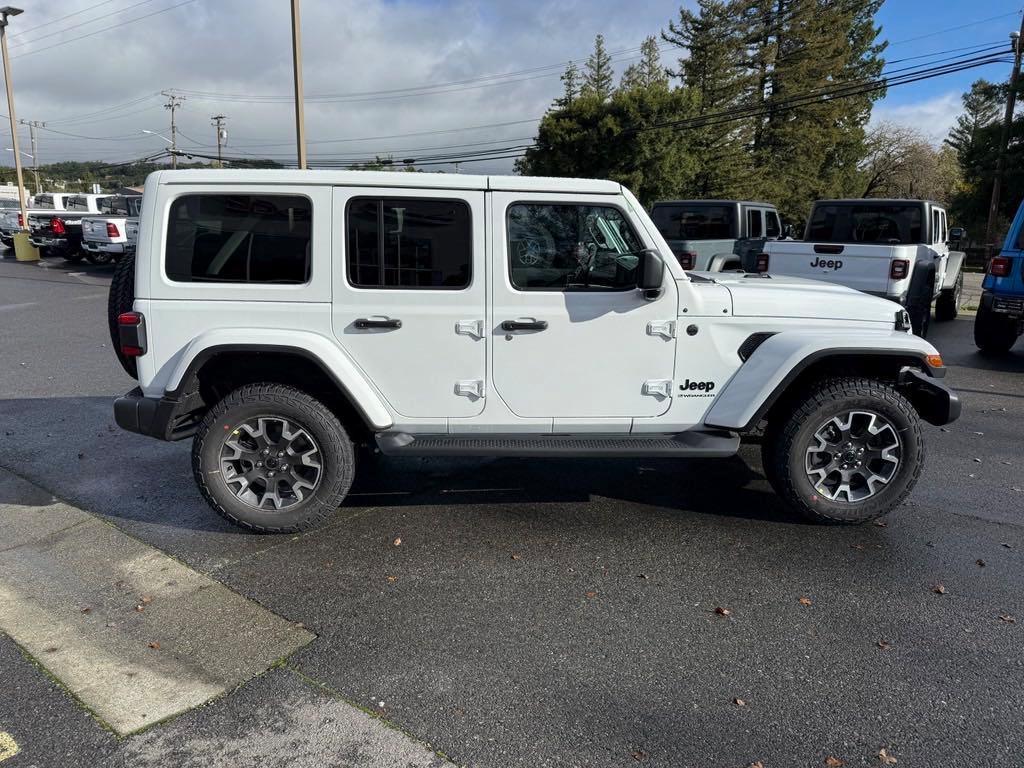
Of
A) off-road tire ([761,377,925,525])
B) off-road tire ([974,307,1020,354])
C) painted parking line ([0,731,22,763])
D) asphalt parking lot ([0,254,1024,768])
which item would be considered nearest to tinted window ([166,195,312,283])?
asphalt parking lot ([0,254,1024,768])

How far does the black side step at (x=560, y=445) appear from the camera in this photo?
427cm

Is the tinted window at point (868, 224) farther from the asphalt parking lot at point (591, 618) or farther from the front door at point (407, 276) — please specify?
the front door at point (407, 276)

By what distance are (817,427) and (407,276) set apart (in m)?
2.42

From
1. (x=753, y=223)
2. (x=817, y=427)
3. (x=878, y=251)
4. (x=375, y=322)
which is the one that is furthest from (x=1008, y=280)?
(x=375, y=322)

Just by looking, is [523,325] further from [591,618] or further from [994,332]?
[994,332]

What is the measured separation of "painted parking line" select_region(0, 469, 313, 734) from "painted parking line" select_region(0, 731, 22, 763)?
0.85 ft

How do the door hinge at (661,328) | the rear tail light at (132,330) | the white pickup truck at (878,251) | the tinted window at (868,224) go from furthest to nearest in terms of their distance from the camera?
1. the tinted window at (868,224)
2. the white pickup truck at (878,251)
3. the door hinge at (661,328)
4. the rear tail light at (132,330)

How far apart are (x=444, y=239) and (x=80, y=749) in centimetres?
278

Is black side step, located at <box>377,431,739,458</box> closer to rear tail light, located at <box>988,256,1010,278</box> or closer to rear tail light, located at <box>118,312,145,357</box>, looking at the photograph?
rear tail light, located at <box>118,312,145,357</box>

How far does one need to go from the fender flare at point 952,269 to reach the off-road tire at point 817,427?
974 cm

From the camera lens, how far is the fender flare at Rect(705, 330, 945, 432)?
13.7 feet

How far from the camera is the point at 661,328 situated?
13.9ft

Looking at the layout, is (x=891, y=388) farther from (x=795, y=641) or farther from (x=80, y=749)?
(x=80, y=749)

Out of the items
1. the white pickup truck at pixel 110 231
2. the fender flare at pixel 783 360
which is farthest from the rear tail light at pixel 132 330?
the white pickup truck at pixel 110 231
